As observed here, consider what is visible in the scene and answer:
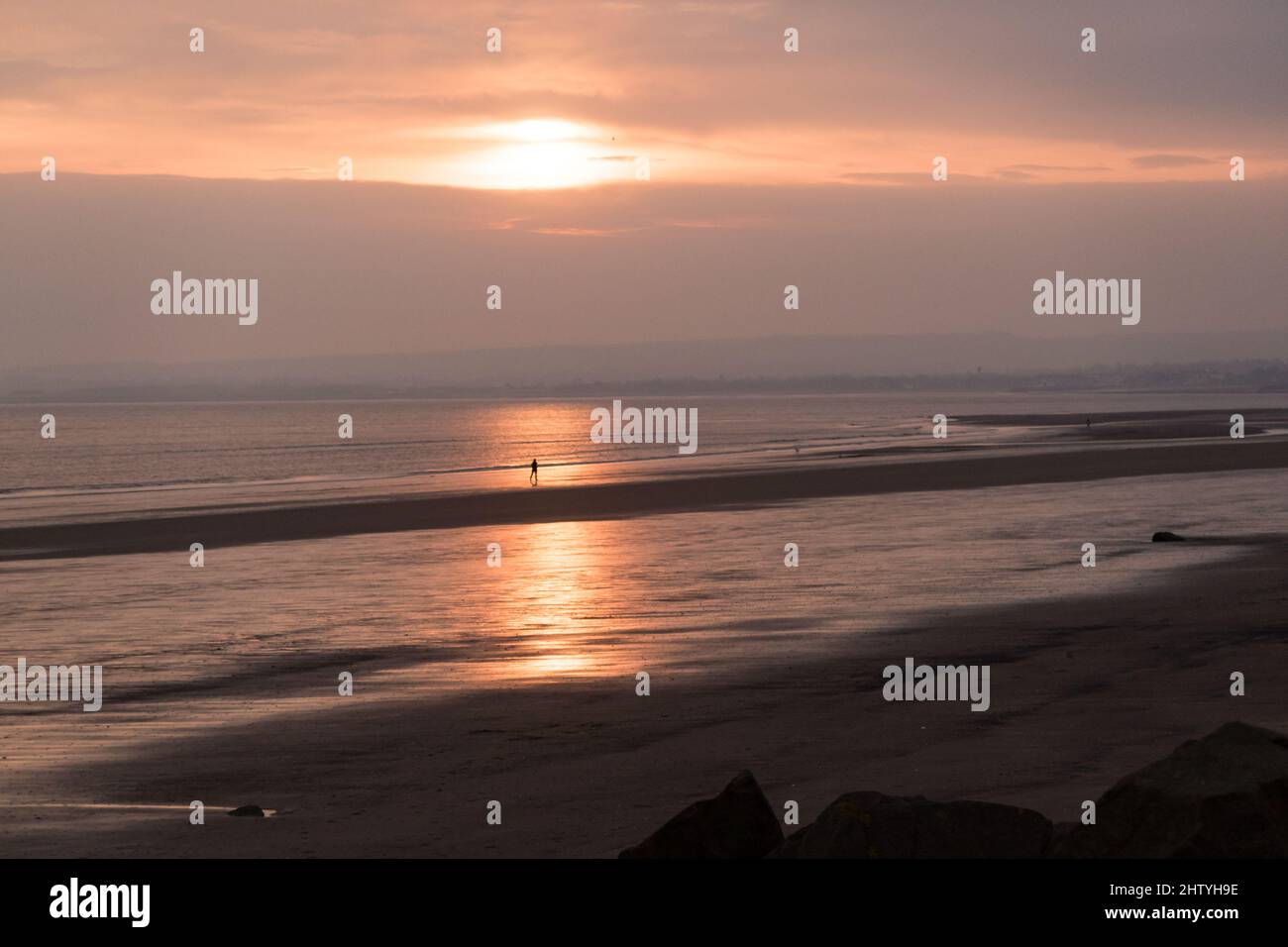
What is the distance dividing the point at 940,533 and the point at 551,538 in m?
10.7

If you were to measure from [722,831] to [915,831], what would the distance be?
1.23 meters

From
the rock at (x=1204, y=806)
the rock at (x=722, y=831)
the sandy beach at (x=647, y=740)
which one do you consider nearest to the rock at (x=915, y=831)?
the rock at (x=722, y=831)

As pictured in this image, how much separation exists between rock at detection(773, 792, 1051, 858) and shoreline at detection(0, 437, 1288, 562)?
110 ft

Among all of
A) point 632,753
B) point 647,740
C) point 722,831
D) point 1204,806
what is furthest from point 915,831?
point 647,740

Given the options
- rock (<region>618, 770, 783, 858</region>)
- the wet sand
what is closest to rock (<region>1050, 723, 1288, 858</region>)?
rock (<region>618, 770, 783, 858</region>)

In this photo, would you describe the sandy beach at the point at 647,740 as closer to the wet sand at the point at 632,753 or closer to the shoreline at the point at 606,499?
the wet sand at the point at 632,753

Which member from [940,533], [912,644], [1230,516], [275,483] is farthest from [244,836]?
[275,483]

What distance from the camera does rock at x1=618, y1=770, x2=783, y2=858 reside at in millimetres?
8391

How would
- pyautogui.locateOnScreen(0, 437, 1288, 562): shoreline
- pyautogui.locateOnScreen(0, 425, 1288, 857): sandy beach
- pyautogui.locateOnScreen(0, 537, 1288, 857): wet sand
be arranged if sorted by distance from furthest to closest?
pyautogui.locateOnScreen(0, 437, 1288, 562): shoreline → pyautogui.locateOnScreen(0, 425, 1288, 857): sandy beach → pyautogui.locateOnScreen(0, 537, 1288, 857): wet sand

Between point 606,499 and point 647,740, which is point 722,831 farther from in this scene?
point 606,499

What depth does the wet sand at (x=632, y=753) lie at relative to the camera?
1112 centimetres

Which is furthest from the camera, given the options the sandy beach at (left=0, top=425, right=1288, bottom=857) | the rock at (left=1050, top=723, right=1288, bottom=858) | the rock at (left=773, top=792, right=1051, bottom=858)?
the sandy beach at (left=0, top=425, right=1288, bottom=857)

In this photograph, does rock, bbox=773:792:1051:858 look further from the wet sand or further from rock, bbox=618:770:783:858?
the wet sand

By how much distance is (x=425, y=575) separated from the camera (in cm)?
3092
